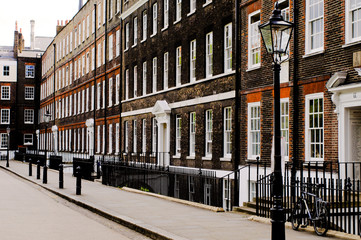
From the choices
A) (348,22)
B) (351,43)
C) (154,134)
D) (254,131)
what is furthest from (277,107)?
(154,134)

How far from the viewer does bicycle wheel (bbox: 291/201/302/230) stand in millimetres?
11367

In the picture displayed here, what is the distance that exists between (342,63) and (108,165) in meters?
14.9

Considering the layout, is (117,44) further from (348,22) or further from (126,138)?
Answer: (348,22)

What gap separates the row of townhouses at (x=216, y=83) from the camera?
15.4m

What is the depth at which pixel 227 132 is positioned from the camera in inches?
870

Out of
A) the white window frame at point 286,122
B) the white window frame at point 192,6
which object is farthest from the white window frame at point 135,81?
the white window frame at point 286,122

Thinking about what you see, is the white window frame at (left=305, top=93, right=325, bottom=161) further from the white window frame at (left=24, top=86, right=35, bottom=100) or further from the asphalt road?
the white window frame at (left=24, top=86, right=35, bottom=100)

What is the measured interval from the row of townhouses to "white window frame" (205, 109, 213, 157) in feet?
0.16

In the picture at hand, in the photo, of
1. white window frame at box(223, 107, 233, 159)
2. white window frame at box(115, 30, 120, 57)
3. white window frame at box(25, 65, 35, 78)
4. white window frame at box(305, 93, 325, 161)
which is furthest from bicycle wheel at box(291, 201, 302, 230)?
white window frame at box(25, 65, 35, 78)

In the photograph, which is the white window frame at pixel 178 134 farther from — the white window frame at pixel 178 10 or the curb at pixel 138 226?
the curb at pixel 138 226

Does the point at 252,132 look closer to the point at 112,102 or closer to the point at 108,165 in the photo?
the point at 108,165

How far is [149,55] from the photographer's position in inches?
1271

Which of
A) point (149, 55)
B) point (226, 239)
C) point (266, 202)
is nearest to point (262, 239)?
point (226, 239)

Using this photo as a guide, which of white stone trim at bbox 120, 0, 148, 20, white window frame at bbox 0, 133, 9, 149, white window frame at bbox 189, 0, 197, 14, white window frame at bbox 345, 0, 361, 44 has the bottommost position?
white window frame at bbox 0, 133, 9, 149
